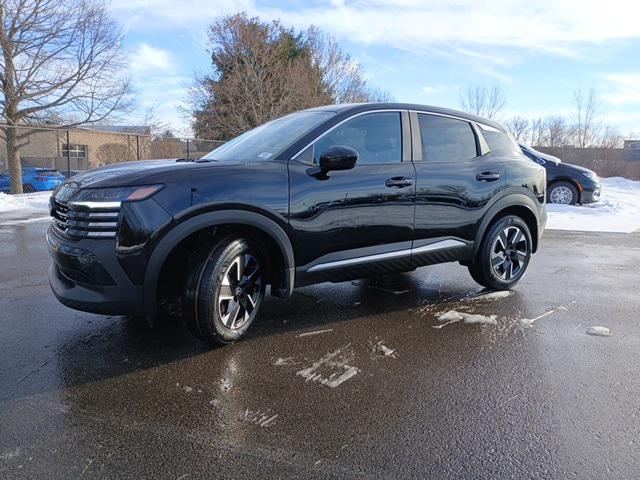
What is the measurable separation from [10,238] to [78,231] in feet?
19.7

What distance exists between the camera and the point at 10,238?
323 inches

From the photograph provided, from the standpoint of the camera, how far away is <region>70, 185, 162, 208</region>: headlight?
3207mm

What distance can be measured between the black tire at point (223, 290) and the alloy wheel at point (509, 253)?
8.49 ft

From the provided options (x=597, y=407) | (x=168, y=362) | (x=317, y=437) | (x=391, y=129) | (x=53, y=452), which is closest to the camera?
(x=53, y=452)

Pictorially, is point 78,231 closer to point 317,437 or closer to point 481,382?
point 317,437

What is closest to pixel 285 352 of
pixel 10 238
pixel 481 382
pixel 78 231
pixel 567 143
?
pixel 481 382

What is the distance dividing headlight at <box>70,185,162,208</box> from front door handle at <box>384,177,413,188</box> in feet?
6.10

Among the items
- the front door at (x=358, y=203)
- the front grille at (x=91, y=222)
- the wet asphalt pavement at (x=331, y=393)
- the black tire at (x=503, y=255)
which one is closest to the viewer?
the wet asphalt pavement at (x=331, y=393)

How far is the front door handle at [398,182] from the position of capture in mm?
4192

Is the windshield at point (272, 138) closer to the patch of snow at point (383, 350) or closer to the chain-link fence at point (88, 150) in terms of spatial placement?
the patch of snow at point (383, 350)

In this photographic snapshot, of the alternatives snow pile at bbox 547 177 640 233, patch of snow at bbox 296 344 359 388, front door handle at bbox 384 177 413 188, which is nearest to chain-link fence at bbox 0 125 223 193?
snow pile at bbox 547 177 640 233

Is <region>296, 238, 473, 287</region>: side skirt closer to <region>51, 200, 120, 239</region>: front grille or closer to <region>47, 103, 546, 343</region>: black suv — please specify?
<region>47, 103, 546, 343</region>: black suv

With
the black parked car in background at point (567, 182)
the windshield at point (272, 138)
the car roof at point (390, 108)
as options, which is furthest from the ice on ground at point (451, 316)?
the black parked car in background at point (567, 182)

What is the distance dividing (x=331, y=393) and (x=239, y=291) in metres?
1.05
